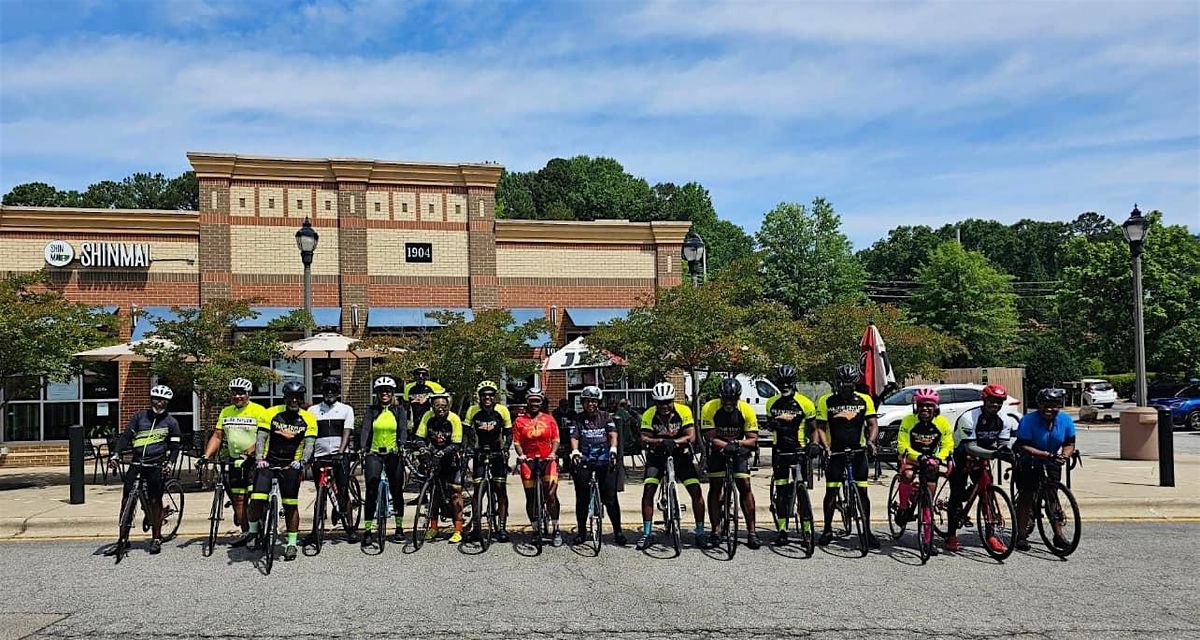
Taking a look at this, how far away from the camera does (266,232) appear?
81.7 ft

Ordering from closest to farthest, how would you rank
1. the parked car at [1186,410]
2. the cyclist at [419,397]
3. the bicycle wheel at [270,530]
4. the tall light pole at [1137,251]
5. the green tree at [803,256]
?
the bicycle wheel at [270,530] → the cyclist at [419,397] → the tall light pole at [1137,251] → the parked car at [1186,410] → the green tree at [803,256]

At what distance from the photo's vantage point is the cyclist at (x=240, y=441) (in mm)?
10306

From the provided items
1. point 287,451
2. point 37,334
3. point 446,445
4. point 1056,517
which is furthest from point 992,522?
point 37,334

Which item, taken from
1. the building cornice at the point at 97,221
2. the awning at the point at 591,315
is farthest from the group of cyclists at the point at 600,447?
the awning at the point at 591,315

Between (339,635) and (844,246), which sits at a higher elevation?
(844,246)

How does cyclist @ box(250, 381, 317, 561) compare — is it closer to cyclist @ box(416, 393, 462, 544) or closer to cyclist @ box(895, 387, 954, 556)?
cyclist @ box(416, 393, 462, 544)

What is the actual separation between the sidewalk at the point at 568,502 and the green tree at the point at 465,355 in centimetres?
179

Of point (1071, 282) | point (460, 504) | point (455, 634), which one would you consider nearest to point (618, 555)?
point (460, 504)

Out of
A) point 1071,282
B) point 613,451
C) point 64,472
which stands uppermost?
point 1071,282

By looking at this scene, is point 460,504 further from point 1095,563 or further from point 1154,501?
point 1154,501

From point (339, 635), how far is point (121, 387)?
1911 centimetres

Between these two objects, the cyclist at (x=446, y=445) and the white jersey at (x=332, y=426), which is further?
the white jersey at (x=332, y=426)

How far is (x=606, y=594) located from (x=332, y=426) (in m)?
4.23

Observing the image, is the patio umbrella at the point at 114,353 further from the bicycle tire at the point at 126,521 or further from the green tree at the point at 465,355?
the bicycle tire at the point at 126,521
